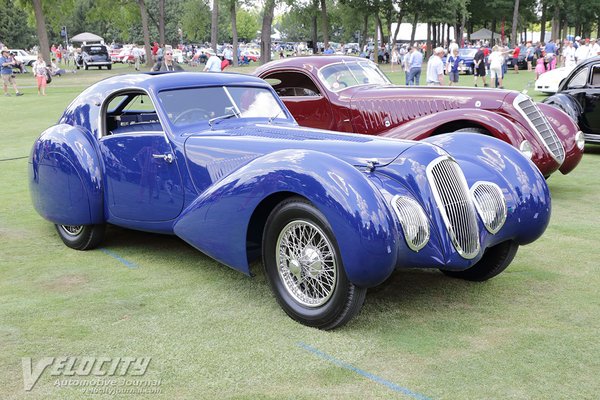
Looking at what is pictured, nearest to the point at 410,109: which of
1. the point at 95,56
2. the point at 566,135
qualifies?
the point at 566,135

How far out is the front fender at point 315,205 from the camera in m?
3.68

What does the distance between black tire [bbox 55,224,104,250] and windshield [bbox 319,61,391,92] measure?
4428mm

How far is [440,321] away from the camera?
4.19 m

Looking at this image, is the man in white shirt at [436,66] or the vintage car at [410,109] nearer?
the vintage car at [410,109]

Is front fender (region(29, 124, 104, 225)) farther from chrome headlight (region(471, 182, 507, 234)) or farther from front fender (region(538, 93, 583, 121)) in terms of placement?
front fender (region(538, 93, 583, 121))

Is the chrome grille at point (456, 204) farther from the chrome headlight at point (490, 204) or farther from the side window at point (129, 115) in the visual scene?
the side window at point (129, 115)

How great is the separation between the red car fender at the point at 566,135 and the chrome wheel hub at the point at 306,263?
5202 millimetres

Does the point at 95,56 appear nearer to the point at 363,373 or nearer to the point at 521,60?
the point at 521,60

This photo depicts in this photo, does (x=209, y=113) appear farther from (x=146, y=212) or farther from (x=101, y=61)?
(x=101, y=61)

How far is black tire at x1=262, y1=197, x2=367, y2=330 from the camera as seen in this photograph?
3.90 metres

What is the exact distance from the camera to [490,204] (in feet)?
14.2

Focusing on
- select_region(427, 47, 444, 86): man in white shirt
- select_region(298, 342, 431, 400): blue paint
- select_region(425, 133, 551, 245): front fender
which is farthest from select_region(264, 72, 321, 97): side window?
select_region(427, 47, 444, 86): man in white shirt

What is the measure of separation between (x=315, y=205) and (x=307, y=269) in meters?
0.45

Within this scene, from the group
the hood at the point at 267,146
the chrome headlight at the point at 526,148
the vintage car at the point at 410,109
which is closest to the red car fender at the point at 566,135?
the vintage car at the point at 410,109
